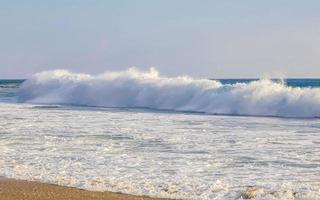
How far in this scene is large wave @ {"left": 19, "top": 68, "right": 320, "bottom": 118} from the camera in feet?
93.6

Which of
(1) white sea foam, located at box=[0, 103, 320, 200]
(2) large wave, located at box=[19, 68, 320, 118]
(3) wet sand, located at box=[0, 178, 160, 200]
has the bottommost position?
(3) wet sand, located at box=[0, 178, 160, 200]

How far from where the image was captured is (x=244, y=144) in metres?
13.7

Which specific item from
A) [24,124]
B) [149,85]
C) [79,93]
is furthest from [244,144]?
[79,93]

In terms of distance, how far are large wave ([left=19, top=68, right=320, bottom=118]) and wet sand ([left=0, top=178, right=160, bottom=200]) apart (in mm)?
17834

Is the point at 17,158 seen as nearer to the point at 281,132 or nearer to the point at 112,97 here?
the point at 281,132

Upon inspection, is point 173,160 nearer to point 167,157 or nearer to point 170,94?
point 167,157

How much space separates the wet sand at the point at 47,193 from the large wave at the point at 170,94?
17834 mm

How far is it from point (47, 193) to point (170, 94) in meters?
29.5

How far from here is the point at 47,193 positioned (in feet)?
28.4

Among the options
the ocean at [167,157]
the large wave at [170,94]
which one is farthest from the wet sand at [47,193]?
the large wave at [170,94]

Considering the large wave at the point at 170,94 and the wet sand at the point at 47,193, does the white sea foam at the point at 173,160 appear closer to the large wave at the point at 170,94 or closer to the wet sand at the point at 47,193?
the wet sand at the point at 47,193

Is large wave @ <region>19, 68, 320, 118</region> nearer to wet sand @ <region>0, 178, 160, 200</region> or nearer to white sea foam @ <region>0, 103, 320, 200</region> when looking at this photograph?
white sea foam @ <region>0, 103, 320, 200</region>

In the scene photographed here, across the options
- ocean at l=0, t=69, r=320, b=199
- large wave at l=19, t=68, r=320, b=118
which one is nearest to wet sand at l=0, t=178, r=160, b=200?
ocean at l=0, t=69, r=320, b=199

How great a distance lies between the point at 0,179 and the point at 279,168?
168 inches
